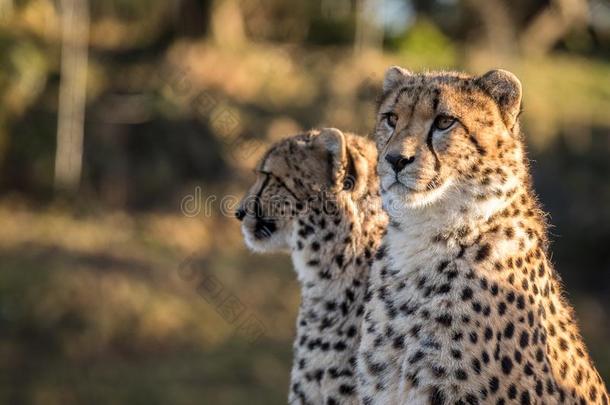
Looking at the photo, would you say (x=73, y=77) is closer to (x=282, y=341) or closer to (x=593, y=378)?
(x=282, y=341)

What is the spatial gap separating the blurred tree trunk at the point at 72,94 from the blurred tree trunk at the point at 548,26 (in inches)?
339

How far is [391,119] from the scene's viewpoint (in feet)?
11.0

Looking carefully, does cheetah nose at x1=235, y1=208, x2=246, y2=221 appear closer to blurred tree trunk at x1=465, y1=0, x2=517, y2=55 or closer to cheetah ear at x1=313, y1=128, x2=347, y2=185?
cheetah ear at x1=313, y1=128, x2=347, y2=185

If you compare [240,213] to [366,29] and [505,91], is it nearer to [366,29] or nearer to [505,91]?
[505,91]

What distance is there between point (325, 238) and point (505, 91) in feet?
3.04

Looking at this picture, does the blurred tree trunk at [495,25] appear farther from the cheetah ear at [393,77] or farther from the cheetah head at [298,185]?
the cheetah ear at [393,77]

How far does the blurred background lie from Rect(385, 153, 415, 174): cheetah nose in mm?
7099

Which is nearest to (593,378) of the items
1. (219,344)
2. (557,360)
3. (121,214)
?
(557,360)

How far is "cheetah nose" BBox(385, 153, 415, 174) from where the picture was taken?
10.3ft

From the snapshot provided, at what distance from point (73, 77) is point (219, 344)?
5720 mm

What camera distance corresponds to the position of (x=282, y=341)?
1205 centimetres

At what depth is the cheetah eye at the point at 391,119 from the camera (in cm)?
334

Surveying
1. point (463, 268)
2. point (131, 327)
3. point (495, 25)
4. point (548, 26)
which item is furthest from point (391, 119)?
point (548, 26)

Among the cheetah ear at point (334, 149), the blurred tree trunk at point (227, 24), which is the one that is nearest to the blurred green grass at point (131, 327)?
the blurred tree trunk at point (227, 24)
